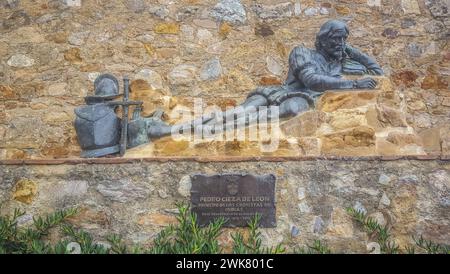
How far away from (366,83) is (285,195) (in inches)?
44.6

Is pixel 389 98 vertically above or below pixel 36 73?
below

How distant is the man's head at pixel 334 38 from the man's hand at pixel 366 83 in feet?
1.46

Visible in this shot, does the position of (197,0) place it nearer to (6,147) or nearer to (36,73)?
(36,73)

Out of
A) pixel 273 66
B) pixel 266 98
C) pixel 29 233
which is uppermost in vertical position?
pixel 273 66

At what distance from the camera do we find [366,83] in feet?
13.0

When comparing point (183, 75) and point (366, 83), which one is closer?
point (366, 83)

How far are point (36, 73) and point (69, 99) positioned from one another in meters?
0.40

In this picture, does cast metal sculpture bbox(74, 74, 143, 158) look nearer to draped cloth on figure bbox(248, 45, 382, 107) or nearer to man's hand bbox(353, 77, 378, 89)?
draped cloth on figure bbox(248, 45, 382, 107)

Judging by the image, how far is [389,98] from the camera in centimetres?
393

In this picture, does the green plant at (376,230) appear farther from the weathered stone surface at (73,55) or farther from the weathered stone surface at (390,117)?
the weathered stone surface at (73,55)

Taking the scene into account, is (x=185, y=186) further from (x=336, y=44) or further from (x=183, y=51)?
(x=183, y=51)

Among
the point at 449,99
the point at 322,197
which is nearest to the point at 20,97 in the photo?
the point at 322,197

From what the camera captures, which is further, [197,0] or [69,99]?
[197,0]

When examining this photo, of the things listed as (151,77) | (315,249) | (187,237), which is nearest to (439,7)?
(151,77)
